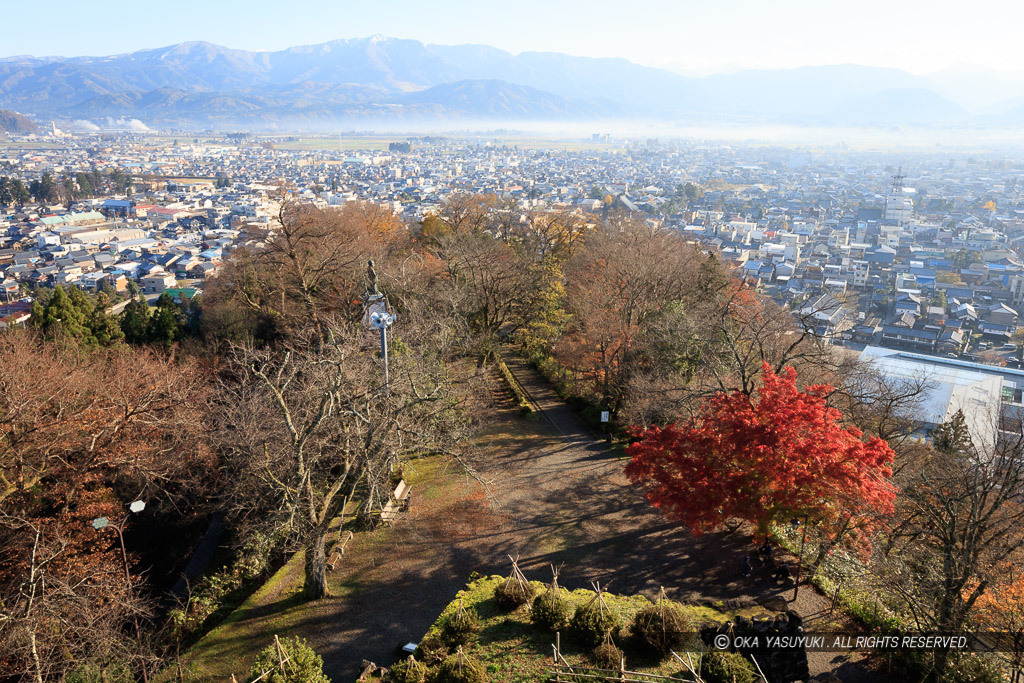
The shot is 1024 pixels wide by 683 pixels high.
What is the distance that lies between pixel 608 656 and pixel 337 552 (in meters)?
5.01

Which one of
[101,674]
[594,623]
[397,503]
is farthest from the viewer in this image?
[397,503]

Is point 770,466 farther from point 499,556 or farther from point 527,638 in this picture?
point 499,556

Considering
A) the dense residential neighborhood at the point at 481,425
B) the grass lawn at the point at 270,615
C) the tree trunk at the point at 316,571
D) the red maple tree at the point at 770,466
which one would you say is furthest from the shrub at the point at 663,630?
the tree trunk at the point at 316,571

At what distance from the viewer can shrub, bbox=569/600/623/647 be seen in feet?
24.8

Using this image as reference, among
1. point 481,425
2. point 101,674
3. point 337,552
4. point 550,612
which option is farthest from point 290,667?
point 481,425

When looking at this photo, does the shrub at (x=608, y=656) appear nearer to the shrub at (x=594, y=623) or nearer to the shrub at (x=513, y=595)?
the shrub at (x=594, y=623)

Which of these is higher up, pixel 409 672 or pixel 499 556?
pixel 409 672

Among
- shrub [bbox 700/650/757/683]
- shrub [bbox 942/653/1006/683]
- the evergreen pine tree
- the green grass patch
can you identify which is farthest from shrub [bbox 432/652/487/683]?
the evergreen pine tree

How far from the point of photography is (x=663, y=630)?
7.44 m

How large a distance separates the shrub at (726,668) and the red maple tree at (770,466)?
7.12 ft

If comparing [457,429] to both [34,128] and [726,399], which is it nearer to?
[726,399]

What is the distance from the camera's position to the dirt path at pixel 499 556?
27.9 ft

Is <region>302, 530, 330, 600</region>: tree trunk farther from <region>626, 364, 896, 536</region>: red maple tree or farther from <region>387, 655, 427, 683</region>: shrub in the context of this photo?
<region>626, 364, 896, 536</region>: red maple tree

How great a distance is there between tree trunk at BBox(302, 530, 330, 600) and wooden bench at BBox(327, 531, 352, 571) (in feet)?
1.55
